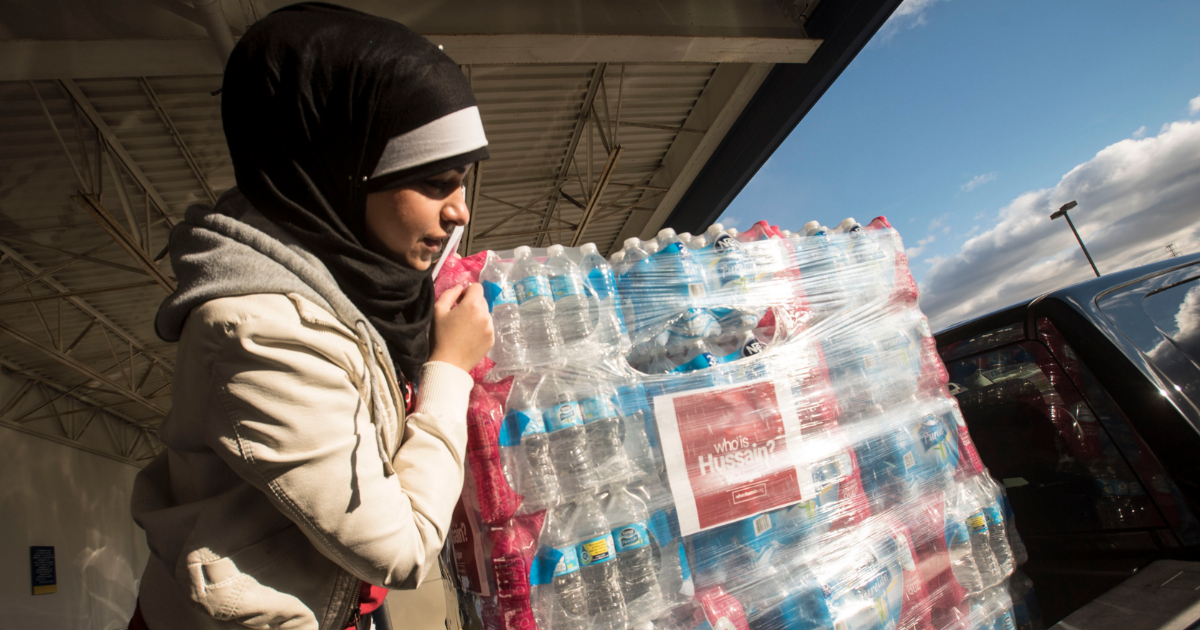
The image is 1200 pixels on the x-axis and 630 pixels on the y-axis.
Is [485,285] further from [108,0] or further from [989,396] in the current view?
[108,0]

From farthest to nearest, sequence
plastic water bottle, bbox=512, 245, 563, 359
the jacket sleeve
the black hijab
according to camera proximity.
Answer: plastic water bottle, bbox=512, 245, 563, 359
the black hijab
the jacket sleeve

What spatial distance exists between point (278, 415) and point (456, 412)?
1.18 feet

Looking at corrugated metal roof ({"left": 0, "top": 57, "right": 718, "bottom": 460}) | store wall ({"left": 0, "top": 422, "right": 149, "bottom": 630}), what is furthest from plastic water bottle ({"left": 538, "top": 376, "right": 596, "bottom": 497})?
store wall ({"left": 0, "top": 422, "right": 149, "bottom": 630})

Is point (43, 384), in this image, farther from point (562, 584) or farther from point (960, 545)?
point (960, 545)

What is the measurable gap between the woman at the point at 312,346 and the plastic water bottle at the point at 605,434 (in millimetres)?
502

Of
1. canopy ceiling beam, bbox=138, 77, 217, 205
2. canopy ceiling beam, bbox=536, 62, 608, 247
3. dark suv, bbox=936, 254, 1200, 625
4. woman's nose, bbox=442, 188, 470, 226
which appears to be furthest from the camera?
canopy ceiling beam, bbox=536, 62, 608, 247

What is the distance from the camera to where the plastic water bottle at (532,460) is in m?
1.58

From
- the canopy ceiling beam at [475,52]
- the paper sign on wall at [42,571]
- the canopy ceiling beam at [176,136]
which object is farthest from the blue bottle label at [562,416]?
the paper sign on wall at [42,571]

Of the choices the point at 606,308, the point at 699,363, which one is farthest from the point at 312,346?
the point at 699,363

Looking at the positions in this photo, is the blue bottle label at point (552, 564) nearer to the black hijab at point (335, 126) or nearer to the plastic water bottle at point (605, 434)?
the plastic water bottle at point (605, 434)

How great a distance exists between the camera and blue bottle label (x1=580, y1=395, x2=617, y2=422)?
164 centimetres

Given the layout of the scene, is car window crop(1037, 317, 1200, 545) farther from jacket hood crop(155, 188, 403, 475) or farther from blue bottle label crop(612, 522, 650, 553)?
jacket hood crop(155, 188, 403, 475)

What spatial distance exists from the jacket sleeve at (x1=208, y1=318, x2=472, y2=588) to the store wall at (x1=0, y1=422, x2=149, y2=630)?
1317cm

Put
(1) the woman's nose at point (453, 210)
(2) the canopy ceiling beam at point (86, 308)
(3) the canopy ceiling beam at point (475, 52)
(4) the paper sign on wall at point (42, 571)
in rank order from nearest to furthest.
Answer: (1) the woman's nose at point (453, 210)
(3) the canopy ceiling beam at point (475, 52)
(2) the canopy ceiling beam at point (86, 308)
(4) the paper sign on wall at point (42, 571)
